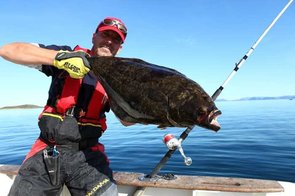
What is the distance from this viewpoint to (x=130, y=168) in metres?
11.0

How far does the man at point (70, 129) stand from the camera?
3.73 m

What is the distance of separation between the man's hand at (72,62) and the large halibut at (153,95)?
0.12 m

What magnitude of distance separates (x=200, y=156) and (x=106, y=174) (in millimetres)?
9037

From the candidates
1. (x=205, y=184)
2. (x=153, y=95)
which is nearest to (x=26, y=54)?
(x=153, y=95)

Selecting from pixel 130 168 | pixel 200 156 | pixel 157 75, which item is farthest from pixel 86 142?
pixel 200 156

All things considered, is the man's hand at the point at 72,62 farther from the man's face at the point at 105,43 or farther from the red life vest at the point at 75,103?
the man's face at the point at 105,43

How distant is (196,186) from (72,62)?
3083 millimetres

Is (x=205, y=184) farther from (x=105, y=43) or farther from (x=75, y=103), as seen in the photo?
(x=105, y=43)

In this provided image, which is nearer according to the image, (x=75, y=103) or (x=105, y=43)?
(x=75, y=103)

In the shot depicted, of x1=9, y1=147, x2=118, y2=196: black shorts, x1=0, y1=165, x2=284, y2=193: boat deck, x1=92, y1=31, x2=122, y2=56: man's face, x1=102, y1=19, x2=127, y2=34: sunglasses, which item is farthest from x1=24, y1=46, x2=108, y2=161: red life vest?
x1=0, y1=165, x2=284, y2=193: boat deck

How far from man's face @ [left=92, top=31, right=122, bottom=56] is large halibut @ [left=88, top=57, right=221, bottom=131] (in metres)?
0.65

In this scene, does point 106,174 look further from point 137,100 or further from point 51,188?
point 137,100

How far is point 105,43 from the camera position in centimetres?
421

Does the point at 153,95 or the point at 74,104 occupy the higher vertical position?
the point at 153,95
